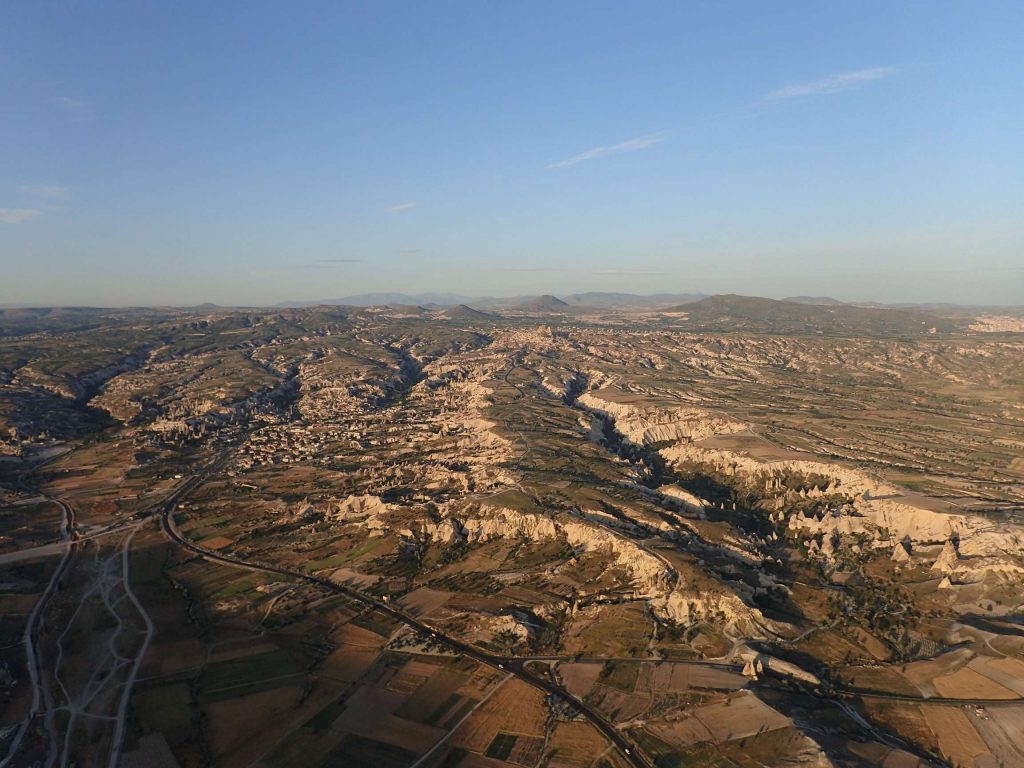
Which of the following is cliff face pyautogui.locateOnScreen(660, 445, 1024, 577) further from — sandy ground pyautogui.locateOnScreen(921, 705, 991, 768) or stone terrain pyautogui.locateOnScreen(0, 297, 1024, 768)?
sandy ground pyautogui.locateOnScreen(921, 705, 991, 768)

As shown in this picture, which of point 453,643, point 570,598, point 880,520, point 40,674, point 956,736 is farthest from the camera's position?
point 880,520

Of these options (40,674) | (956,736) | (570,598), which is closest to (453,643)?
(570,598)

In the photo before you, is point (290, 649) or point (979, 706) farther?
point (290, 649)

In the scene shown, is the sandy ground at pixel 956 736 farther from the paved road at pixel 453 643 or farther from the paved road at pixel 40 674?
the paved road at pixel 40 674

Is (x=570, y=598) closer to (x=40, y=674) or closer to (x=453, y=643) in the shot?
(x=453, y=643)

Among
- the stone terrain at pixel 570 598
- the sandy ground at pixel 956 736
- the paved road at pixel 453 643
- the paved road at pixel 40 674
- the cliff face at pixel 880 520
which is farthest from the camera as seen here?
the cliff face at pixel 880 520

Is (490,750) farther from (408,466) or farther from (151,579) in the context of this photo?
(408,466)

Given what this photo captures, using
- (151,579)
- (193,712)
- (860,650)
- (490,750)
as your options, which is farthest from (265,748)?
(860,650)

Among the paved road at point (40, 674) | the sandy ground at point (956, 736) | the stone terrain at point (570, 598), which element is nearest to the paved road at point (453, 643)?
the stone terrain at point (570, 598)
